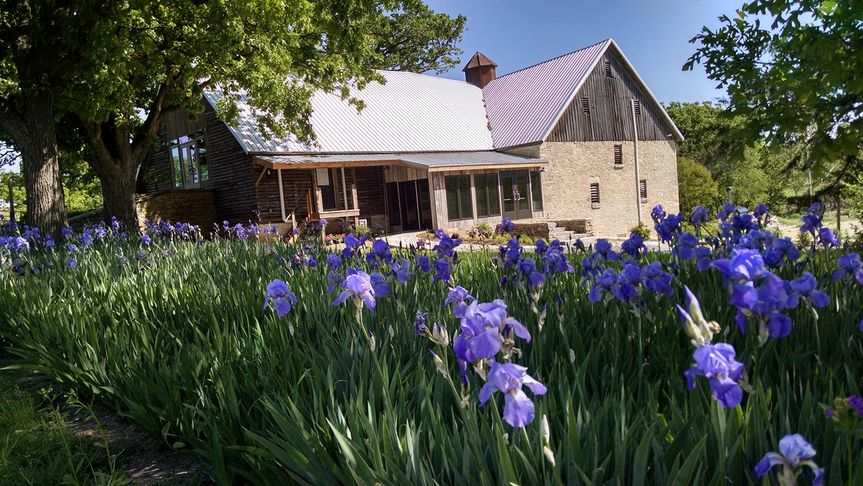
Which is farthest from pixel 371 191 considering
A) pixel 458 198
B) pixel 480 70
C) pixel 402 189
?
pixel 480 70

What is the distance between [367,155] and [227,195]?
5.05m

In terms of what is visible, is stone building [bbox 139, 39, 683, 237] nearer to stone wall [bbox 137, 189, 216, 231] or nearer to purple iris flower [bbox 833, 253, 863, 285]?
stone wall [bbox 137, 189, 216, 231]

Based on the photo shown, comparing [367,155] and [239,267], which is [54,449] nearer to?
[239,267]

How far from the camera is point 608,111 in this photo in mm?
28047

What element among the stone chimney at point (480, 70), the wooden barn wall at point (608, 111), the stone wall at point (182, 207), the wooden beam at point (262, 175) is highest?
the stone chimney at point (480, 70)

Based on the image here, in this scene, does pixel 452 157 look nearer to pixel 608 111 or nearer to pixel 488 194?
pixel 488 194

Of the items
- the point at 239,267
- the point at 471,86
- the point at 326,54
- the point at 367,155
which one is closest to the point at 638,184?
the point at 471,86

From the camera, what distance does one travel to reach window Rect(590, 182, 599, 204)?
27781 millimetres

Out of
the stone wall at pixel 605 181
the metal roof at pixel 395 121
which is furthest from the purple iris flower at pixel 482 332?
the stone wall at pixel 605 181

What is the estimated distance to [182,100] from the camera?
48.4ft

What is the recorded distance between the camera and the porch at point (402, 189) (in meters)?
20.0

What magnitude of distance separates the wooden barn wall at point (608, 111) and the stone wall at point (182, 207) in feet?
45.2

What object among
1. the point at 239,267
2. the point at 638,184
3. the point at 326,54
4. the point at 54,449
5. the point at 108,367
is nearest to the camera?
the point at 54,449

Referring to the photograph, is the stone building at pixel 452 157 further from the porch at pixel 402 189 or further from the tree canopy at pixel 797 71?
the tree canopy at pixel 797 71
